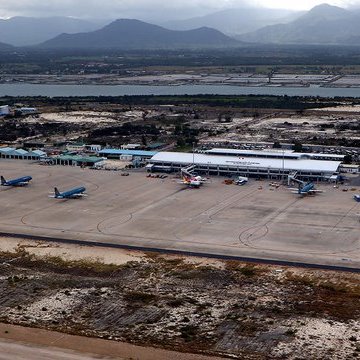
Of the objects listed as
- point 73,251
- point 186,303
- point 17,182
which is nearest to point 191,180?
point 17,182

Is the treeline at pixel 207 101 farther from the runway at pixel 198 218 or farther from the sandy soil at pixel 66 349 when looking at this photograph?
the sandy soil at pixel 66 349

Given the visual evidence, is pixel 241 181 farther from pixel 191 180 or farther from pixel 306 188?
pixel 306 188

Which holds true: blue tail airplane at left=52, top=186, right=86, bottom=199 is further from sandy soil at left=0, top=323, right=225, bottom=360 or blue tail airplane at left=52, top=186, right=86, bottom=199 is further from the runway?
sandy soil at left=0, top=323, right=225, bottom=360

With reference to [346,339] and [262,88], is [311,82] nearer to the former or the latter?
[262,88]

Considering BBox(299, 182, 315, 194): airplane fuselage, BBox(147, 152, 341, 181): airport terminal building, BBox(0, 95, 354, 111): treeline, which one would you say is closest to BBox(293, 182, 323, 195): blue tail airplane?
BBox(299, 182, 315, 194): airplane fuselage

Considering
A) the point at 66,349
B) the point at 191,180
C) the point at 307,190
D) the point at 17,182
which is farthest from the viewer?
the point at 17,182
